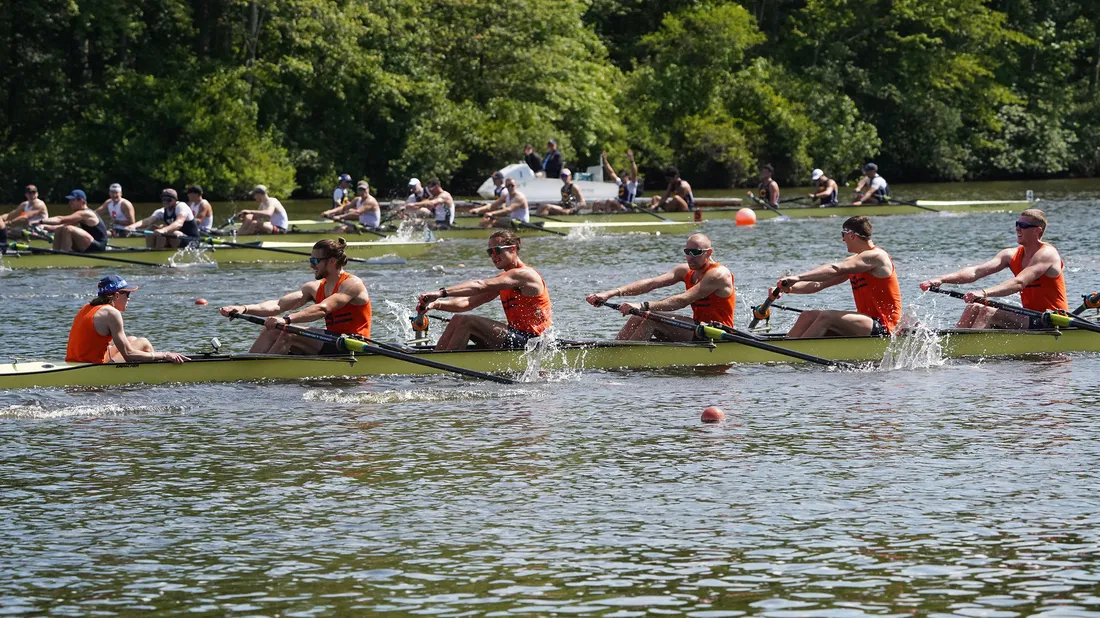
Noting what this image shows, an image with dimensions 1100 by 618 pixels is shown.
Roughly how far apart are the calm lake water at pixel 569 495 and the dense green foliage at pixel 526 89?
32.6 meters

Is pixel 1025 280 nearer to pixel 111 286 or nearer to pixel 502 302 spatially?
pixel 502 302

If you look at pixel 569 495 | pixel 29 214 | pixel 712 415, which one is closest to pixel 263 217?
pixel 29 214

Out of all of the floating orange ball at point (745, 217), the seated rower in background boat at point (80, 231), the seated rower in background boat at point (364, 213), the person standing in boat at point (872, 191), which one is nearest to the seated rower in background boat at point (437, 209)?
the seated rower in background boat at point (364, 213)

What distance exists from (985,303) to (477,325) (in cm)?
553

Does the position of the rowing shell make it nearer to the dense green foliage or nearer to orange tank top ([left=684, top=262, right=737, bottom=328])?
orange tank top ([left=684, top=262, right=737, bottom=328])

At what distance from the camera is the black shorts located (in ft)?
55.7

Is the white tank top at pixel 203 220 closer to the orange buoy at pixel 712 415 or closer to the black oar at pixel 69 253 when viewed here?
the black oar at pixel 69 253

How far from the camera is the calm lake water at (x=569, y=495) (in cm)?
936

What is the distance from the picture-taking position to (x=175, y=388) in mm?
16266

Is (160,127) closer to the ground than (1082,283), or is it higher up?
higher up

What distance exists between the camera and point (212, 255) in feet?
102

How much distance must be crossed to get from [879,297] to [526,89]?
38353 mm

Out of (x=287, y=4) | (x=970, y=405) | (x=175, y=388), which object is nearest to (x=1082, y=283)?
(x=970, y=405)

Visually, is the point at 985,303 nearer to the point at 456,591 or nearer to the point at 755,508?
the point at 755,508
